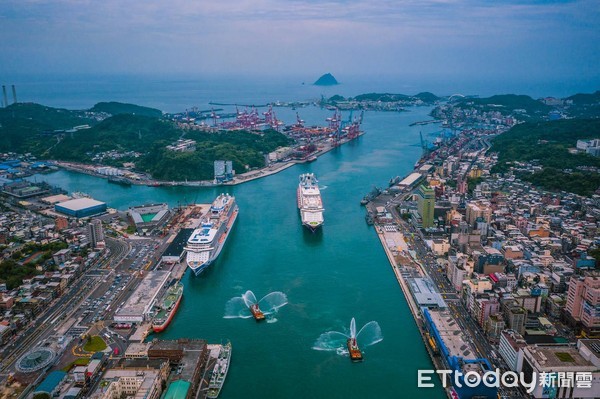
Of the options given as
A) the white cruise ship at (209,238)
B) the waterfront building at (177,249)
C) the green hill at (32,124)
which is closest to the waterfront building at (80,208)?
the waterfront building at (177,249)

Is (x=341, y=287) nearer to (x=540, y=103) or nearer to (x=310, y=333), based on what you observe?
(x=310, y=333)

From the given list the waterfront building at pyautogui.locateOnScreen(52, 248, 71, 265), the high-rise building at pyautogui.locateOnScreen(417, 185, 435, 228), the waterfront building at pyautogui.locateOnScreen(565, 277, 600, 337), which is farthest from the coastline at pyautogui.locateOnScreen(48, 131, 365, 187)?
the waterfront building at pyautogui.locateOnScreen(565, 277, 600, 337)

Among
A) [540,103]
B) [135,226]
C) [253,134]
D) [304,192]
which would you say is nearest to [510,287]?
[304,192]

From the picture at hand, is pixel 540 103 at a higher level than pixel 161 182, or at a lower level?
higher

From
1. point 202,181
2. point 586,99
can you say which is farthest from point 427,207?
point 586,99

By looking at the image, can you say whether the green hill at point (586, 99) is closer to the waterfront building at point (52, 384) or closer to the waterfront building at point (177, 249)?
the waterfront building at point (177, 249)

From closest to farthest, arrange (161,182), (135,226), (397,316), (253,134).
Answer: (397,316) < (135,226) < (161,182) < (253,134)
